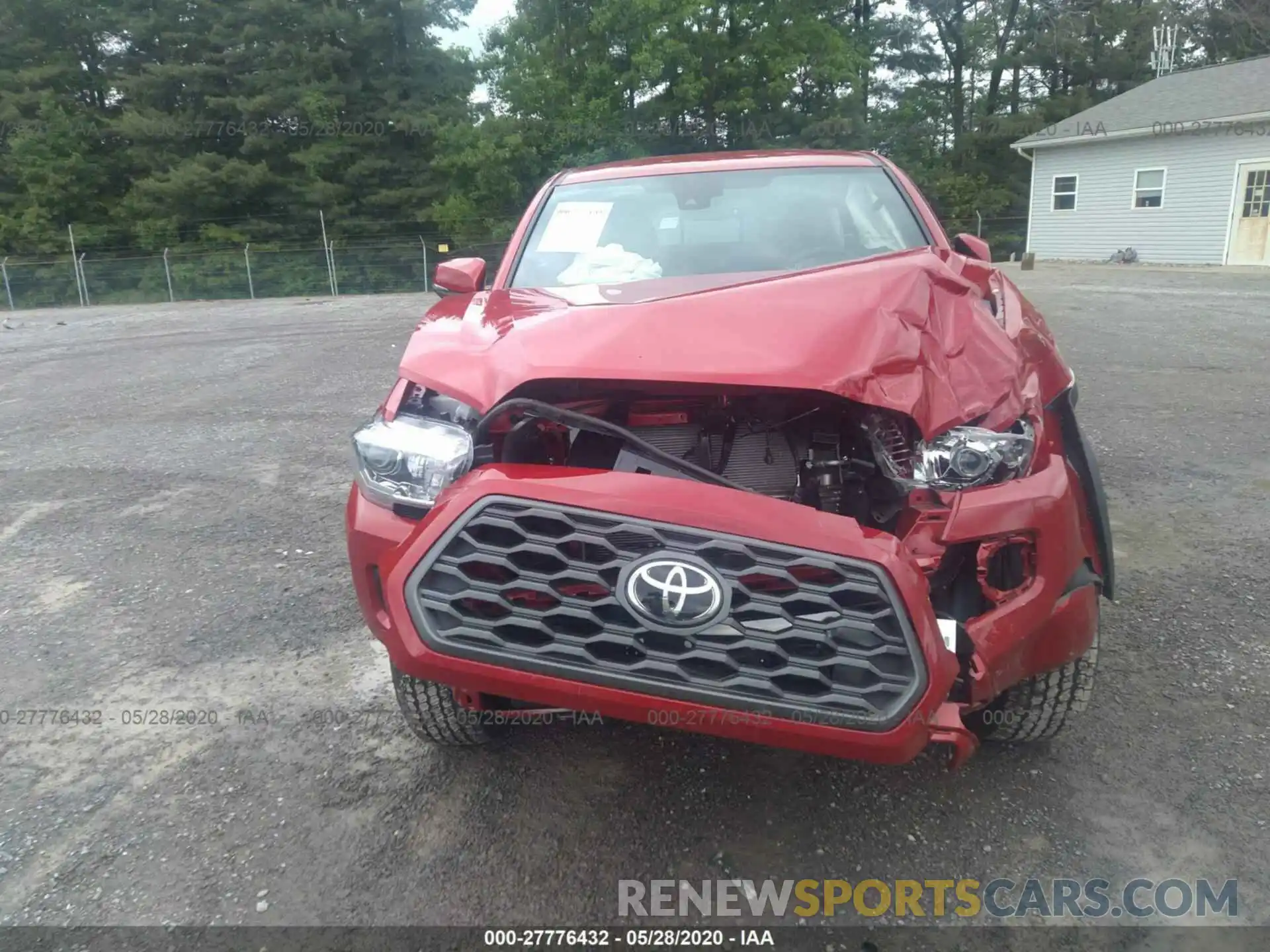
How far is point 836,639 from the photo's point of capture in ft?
5.75

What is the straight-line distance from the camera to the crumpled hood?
6.43 ft

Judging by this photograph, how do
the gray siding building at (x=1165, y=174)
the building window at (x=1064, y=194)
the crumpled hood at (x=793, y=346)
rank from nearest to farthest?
the crumpled hood at (x=793, y=346) < the gray siding building at (x=1165, y=174) < the building window at (x=1064, y=194)

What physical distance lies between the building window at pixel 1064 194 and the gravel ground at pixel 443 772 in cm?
2046

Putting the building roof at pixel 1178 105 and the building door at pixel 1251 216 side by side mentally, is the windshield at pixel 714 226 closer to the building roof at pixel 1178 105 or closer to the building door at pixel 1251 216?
the building door at pixel 1251 216

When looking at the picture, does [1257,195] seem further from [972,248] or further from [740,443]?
[740,443]

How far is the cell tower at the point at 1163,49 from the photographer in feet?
90.5

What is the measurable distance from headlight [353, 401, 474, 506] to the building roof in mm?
21807

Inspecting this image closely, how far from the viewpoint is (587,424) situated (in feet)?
6.67

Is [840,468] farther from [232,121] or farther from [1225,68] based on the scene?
[232,121]

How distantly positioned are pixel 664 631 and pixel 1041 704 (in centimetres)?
120

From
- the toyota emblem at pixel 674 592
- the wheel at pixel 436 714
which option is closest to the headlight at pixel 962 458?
the toyota emblem at pixel 674 592

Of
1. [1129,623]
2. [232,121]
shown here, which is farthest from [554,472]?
[232,121]

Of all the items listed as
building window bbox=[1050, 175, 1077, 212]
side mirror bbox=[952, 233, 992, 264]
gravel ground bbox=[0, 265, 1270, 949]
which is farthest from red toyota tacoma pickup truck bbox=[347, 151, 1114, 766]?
building window bbox=[1050, 175, 1077, 212]

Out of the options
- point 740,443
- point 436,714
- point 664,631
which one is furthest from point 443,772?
point 740,443
